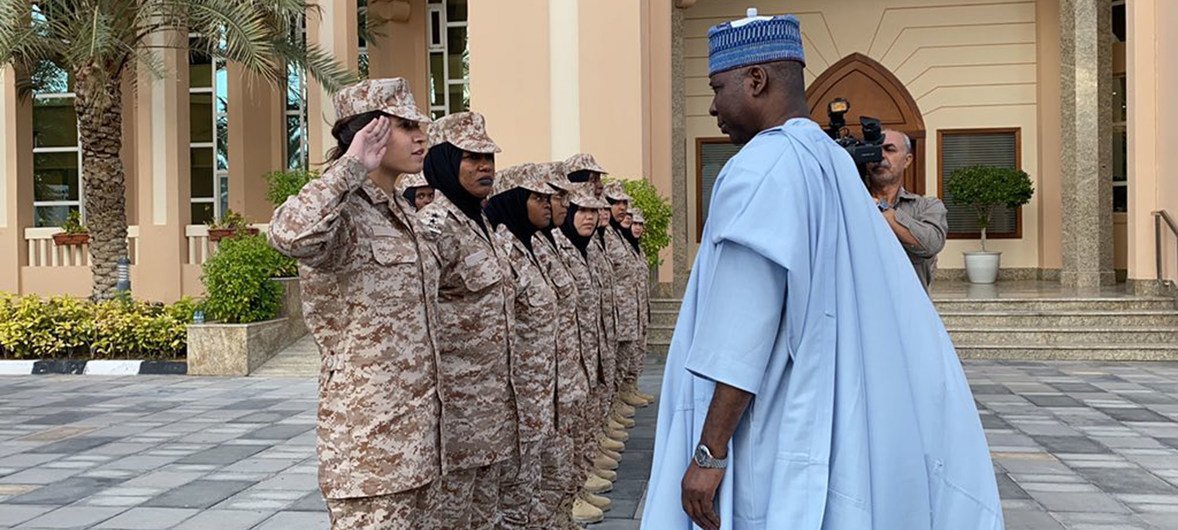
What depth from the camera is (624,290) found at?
23.1 ft

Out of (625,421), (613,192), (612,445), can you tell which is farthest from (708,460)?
(613,192)

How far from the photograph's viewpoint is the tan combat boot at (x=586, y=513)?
15.6 ft

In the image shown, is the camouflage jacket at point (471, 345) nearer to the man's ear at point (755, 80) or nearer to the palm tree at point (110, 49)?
the man's ear at point (755, 80)

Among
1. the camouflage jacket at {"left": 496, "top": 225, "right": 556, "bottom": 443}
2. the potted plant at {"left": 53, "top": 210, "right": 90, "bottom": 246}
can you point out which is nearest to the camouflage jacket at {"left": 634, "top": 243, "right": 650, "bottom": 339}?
the camouflage jacket at {"left": 496, "top": 225, "right": 556, "bottom": 443}

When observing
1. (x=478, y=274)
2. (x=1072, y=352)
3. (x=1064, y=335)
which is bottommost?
(x=1072, y=352)

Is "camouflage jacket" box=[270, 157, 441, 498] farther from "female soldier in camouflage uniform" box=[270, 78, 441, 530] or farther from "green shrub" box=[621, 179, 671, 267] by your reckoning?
"green shrub" box=[621, 179, 671, 267]

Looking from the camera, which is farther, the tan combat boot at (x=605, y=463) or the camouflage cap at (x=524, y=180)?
the tan combat boot at (x=605, y=463)

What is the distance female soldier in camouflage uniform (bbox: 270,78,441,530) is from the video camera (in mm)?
1512

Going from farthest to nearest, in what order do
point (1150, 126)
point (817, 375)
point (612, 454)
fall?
1. point (1150, 126)
2. point (612, 454)
3. point (817, 375)

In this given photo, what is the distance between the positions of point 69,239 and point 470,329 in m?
12.9

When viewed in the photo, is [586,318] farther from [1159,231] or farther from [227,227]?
[227,227]

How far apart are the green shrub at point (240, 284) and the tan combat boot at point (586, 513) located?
21.6ft

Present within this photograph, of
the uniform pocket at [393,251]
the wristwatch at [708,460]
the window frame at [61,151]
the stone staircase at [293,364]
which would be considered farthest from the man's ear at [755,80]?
the window frame at [61,151]

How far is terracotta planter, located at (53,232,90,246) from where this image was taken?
1445cm
